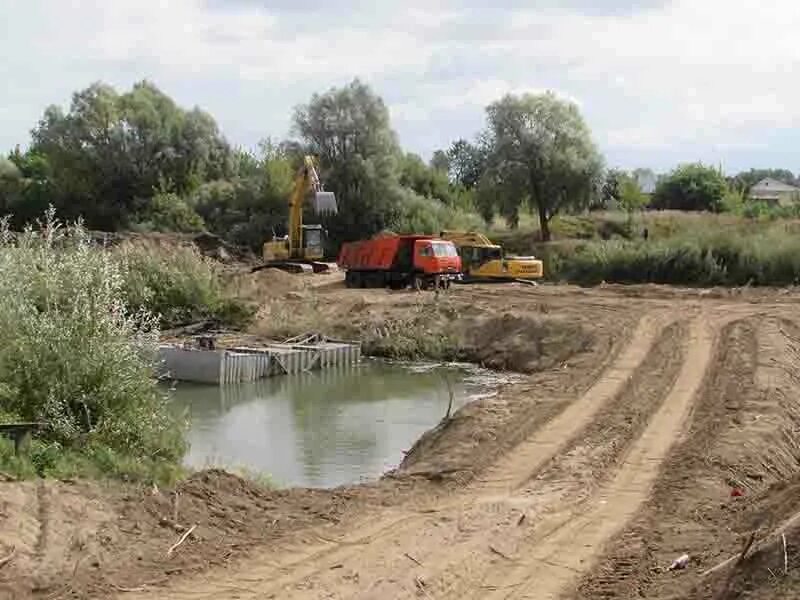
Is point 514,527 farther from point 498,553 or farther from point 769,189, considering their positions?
point 769,189

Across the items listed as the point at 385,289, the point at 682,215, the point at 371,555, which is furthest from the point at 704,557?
the point at 682,215

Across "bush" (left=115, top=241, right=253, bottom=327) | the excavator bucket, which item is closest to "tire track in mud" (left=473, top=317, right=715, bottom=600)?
"bush" (left=115, top=241, right=253, bottom=327)

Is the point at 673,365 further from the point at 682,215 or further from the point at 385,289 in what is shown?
the point at 682,215

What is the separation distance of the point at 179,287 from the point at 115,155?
120 feet

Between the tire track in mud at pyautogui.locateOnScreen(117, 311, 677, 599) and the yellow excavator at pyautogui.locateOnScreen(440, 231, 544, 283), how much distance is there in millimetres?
28345

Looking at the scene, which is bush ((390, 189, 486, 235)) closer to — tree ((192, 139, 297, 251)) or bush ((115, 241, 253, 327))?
tree ((192, 139, 297, 251))

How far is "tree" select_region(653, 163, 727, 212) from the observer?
226ft

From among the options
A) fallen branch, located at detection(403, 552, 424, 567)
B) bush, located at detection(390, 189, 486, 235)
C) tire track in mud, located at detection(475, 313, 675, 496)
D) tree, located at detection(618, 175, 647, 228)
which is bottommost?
tire track in mud, located at detection(475, 313, 675, 496)

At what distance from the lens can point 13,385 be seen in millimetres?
13125

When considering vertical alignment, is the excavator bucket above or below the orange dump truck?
above

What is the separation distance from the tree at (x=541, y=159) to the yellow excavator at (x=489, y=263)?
9.99m

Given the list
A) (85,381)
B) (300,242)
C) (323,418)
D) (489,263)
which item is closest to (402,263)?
(489,263)

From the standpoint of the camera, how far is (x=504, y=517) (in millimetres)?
10594

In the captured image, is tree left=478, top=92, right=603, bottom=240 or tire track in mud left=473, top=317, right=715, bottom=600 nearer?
tire track in mud left=473, top=317, right=715, bottom=600
